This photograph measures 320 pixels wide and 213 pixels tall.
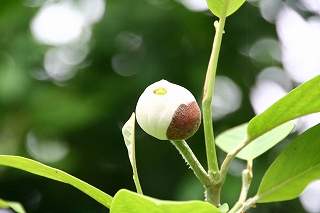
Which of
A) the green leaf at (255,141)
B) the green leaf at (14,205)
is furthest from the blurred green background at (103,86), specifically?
the green leaf at (14,205)

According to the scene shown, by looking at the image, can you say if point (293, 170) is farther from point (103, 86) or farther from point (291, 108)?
point (103, 86)

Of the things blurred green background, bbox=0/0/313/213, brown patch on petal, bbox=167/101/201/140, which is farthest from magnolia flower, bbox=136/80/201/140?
blurred green background, bbox=0/0/313/213

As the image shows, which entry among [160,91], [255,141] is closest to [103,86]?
[255,141]

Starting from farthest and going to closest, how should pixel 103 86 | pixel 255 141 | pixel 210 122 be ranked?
pixel 103 86, pixel 255 141, pixel 210 122

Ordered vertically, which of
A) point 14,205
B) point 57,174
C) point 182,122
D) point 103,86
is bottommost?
point 103,86

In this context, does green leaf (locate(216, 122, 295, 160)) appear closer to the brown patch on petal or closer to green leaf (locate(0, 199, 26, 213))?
the brown patch on petal

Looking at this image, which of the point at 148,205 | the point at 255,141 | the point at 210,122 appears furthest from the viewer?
the point at 255,141

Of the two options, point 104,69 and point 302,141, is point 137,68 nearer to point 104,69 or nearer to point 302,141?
point 104,69
